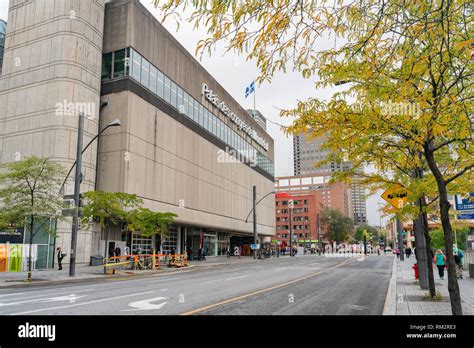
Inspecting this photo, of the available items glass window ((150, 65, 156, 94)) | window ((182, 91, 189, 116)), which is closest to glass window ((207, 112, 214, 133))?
window ((182, 91, 189, 116))

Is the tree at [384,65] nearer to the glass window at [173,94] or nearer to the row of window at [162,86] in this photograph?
the row of window at [162,86]

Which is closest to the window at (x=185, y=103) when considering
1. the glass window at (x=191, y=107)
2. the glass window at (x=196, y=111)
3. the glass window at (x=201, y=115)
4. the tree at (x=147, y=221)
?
the glass window at (x=191, y=107)

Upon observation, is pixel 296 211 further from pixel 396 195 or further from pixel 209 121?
pixel 396 195

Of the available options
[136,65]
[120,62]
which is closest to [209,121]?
[136,65]

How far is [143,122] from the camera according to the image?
116ft

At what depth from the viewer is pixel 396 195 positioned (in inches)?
401

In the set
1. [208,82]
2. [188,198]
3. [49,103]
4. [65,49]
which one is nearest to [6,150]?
[49,103]

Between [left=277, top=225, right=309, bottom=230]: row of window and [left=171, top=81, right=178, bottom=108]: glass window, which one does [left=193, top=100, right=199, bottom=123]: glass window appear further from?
[left=277, top=225, right=309, bottom=230]: row of window

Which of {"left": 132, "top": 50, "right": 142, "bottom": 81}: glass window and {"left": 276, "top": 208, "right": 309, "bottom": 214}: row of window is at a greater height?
{"left": 132, "top": 50, "right": 142, "bottom": 81}: glass window

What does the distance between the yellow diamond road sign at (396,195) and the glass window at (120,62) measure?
29979 millimetres

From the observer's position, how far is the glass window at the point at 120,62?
34750mm

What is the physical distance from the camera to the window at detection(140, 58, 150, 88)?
36.3 m

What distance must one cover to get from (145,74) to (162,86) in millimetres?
3089
